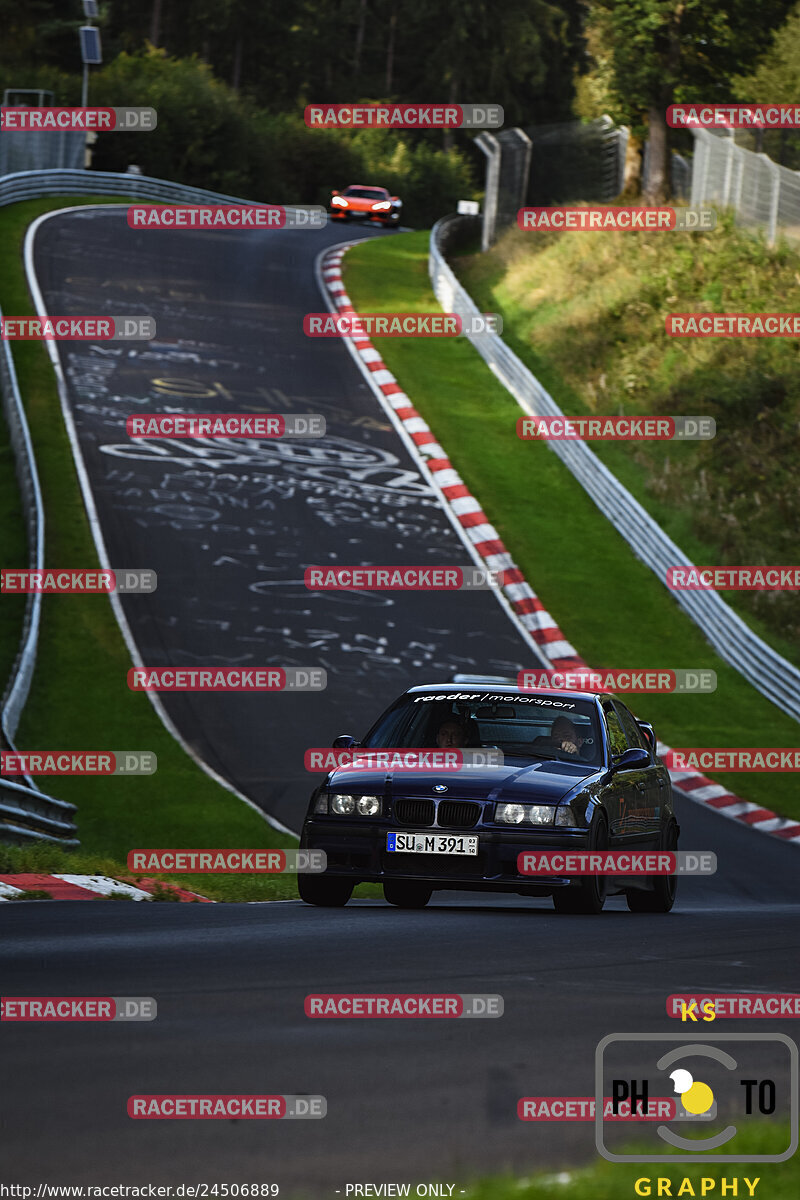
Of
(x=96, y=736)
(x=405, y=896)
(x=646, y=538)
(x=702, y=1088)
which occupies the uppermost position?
(x=702, y=1088)

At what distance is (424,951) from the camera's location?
8.30m

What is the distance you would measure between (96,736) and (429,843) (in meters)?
8.93

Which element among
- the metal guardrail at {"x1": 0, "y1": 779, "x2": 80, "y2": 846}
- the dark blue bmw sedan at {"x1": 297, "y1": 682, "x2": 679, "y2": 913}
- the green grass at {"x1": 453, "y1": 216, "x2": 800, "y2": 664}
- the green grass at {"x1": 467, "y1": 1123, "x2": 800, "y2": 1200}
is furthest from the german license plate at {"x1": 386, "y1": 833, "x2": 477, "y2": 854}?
the green grass at {"x1": 453, "y1": 216, "x2": 800, "y2": 664}

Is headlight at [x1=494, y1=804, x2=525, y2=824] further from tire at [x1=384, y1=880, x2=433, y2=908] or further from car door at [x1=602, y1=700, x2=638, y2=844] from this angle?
tire at [x1=384, y1=880, x2=433, y2=908]

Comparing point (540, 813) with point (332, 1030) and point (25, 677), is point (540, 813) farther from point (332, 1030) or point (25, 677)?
point (25, 677)

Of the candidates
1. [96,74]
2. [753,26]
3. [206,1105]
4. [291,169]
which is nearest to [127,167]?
[96,74]

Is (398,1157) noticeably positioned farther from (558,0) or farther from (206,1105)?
(558,0)

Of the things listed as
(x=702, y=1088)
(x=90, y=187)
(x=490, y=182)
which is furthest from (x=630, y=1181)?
(x=90, y=187)

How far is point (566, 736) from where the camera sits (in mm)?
11273

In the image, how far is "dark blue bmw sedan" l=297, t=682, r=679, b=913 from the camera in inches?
402

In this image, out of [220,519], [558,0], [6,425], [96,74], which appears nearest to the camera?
[220,519]

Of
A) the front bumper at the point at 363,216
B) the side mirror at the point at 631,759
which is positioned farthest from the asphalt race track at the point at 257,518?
the front bumper at the point at 363,216

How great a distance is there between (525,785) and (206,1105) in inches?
218

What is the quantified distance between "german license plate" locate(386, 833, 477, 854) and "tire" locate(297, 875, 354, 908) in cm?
59
